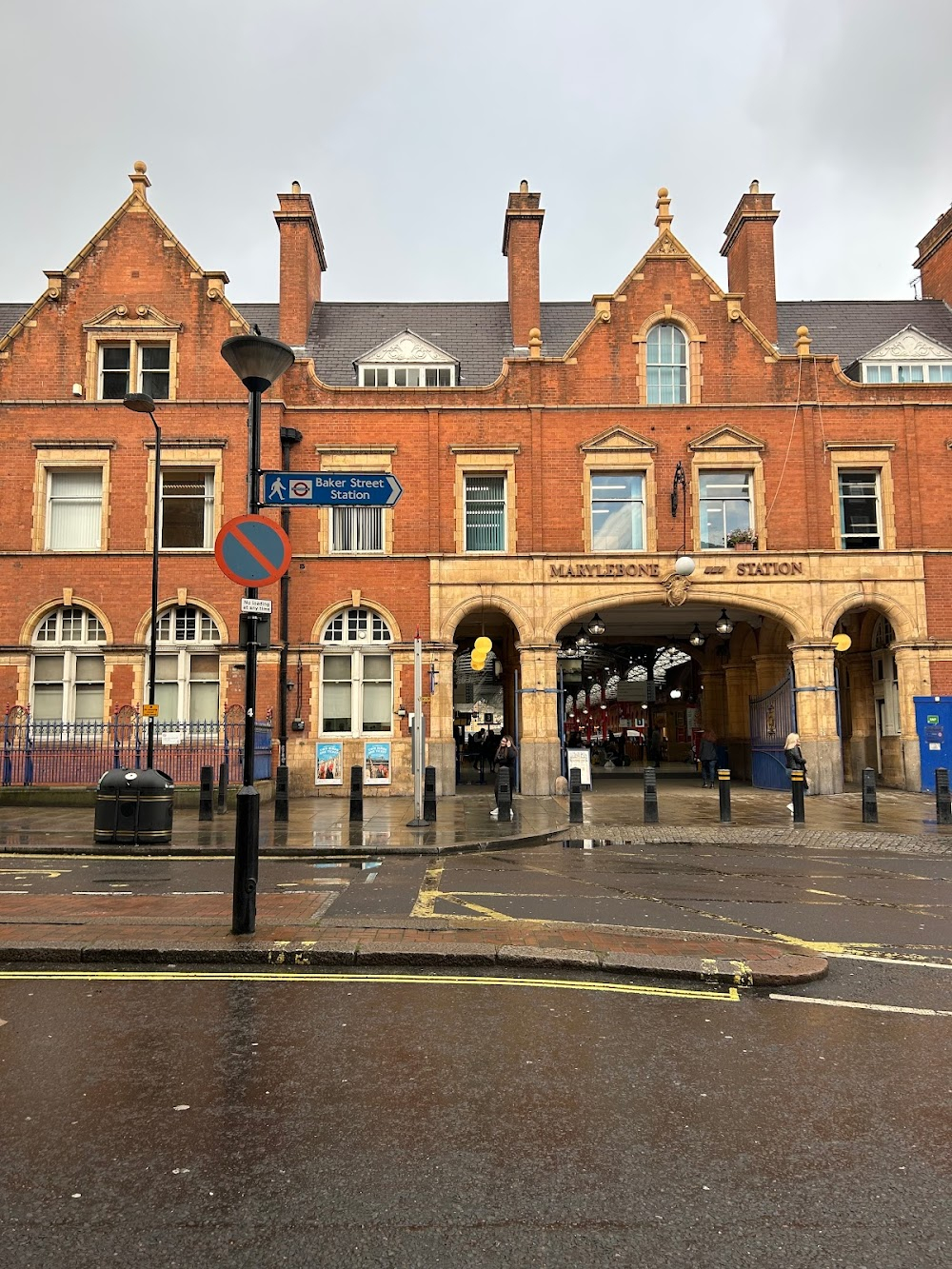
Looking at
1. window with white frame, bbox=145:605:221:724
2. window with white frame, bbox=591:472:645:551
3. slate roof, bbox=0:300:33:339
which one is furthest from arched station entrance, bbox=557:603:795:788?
slate roof, bbox=0:300:33:339

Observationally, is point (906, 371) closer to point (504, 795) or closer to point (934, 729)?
point (934, 729)

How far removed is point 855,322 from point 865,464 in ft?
20.9

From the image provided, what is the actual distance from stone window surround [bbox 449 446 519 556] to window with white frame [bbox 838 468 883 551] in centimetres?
907

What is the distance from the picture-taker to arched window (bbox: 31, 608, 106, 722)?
2303cm

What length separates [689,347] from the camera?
24406mm

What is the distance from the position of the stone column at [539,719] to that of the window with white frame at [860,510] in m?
8.77

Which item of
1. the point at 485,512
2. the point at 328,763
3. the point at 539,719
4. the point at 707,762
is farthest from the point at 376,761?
the point at 707,762

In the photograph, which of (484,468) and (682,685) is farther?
(682,685)

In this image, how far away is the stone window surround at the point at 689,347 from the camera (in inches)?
953

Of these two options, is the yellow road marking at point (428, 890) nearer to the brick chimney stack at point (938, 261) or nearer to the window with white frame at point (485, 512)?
the window with white frame at point (485, 512)

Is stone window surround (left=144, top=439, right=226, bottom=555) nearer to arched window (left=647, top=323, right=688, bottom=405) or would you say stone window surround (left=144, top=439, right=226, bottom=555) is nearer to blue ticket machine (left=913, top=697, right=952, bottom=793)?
arched window (left=647, top=323, right=688, bottom=405)

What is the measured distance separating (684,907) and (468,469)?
56.2 feet

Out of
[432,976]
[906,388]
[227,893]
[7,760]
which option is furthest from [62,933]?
[906,388]

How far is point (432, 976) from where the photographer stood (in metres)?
5.99
